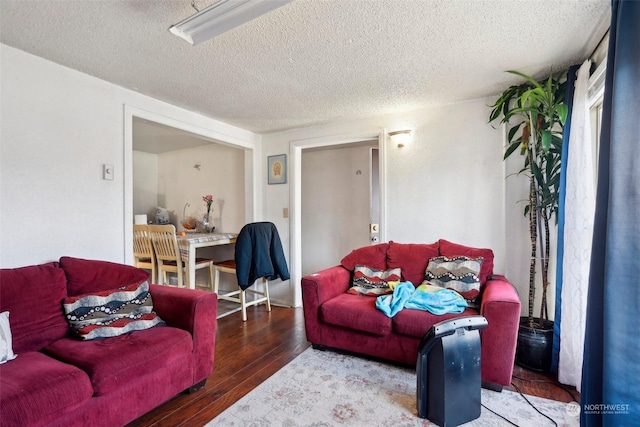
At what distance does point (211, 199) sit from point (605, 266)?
442 cm

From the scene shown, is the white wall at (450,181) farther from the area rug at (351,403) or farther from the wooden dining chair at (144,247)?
the wooden dining chair at (144,247)

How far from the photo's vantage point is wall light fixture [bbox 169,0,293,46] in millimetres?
1327

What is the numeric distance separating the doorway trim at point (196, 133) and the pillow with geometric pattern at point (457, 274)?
240cm

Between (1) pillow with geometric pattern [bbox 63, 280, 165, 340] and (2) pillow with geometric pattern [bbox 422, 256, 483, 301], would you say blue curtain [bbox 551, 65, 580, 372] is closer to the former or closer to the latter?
(2) pillow with geometric pattern [bbox 422, 256, 483, 301]

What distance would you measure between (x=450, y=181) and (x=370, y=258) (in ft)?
3.60

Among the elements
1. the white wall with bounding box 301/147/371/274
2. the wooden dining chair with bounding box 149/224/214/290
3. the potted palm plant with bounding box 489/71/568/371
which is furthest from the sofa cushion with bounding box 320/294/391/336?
the white wall with bounding box 301/147/371/274

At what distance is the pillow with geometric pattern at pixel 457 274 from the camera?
2.47 metres

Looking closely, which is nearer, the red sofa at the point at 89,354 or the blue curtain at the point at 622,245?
the blue curtain at the point at 622,245

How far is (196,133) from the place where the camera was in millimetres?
3322

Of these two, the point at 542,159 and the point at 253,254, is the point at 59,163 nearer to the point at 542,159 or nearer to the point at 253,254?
the point at 253,254

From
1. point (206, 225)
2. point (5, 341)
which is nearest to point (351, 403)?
point (5, 341)

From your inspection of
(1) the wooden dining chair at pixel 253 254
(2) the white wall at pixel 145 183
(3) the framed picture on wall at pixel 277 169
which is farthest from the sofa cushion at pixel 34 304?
(2) the white wall at pixel 145 183

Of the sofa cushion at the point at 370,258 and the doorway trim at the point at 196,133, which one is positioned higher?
the doorway trim at the point at 196,133

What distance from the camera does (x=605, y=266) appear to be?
1.12 metres
